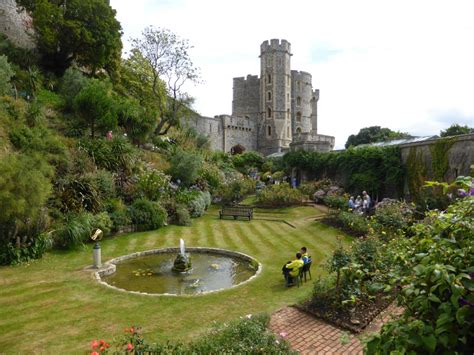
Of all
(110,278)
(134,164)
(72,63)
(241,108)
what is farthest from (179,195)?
(241,108)

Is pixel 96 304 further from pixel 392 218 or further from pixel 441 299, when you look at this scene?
pixel 392 218

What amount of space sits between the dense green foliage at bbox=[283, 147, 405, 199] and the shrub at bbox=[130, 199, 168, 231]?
13.7 metres

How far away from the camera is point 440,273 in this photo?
2.26 meters

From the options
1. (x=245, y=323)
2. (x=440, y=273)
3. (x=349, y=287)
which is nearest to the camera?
(x=440, y=273)

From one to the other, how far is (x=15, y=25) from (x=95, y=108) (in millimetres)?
13426

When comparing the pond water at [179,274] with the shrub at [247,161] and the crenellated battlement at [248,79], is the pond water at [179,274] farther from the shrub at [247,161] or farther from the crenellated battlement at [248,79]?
the crenellated battlement at [248,79]

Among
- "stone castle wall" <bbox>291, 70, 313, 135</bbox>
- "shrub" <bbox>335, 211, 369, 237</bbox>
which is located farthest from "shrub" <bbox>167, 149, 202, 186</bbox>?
"stone castle wall" <bbox>291, 70, 313, 135</bbox>

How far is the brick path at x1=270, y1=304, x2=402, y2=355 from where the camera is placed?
20.7ft

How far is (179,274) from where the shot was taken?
10.8m

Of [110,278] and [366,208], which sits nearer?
[110,278]

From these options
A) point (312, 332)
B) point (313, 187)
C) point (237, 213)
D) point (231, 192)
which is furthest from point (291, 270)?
point (313, 187)

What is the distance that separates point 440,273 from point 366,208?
18.1 meters

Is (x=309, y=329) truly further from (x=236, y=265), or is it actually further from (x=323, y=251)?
(x=323, y=251)

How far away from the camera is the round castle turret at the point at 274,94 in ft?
179
